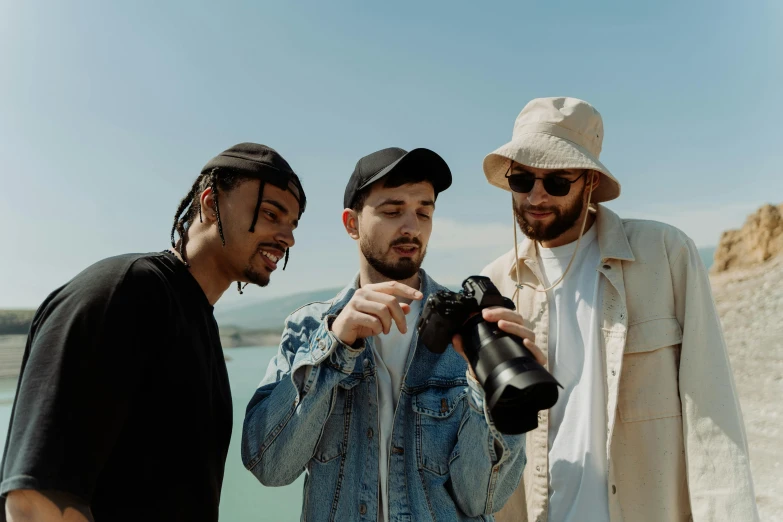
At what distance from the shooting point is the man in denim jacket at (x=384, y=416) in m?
→ 1.62

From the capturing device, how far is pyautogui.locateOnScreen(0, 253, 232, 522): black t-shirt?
115cm

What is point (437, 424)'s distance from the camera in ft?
5.76

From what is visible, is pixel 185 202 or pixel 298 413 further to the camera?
pixel 185 202

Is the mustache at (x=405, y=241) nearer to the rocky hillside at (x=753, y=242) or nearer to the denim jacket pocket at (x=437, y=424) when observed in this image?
the denim jacket pocket at (x=437, y=424)

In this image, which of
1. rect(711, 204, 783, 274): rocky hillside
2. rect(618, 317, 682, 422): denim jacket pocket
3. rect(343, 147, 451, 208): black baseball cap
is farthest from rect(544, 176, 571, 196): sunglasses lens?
rect(711, 204, 783, 274): rocky hillside

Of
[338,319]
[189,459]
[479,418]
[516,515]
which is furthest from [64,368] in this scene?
[516,515]

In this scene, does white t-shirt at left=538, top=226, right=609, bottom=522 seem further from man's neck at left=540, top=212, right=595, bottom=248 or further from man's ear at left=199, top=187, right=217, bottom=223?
man's ear at left=199, top=187, right=217, bottom=223

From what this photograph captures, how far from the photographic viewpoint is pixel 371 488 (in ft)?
5.60

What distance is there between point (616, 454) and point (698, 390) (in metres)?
0.39

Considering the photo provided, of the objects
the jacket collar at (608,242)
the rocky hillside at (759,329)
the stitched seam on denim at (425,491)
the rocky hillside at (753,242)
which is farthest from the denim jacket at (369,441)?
the rocky hillside at (753,242)

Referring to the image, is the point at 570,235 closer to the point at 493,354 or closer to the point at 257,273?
the point at 493,354

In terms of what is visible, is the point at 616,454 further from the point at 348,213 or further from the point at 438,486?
the point at 348,213

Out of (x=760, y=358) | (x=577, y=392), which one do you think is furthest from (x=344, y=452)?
(x=760, y=358)

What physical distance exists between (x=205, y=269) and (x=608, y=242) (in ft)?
5.28
